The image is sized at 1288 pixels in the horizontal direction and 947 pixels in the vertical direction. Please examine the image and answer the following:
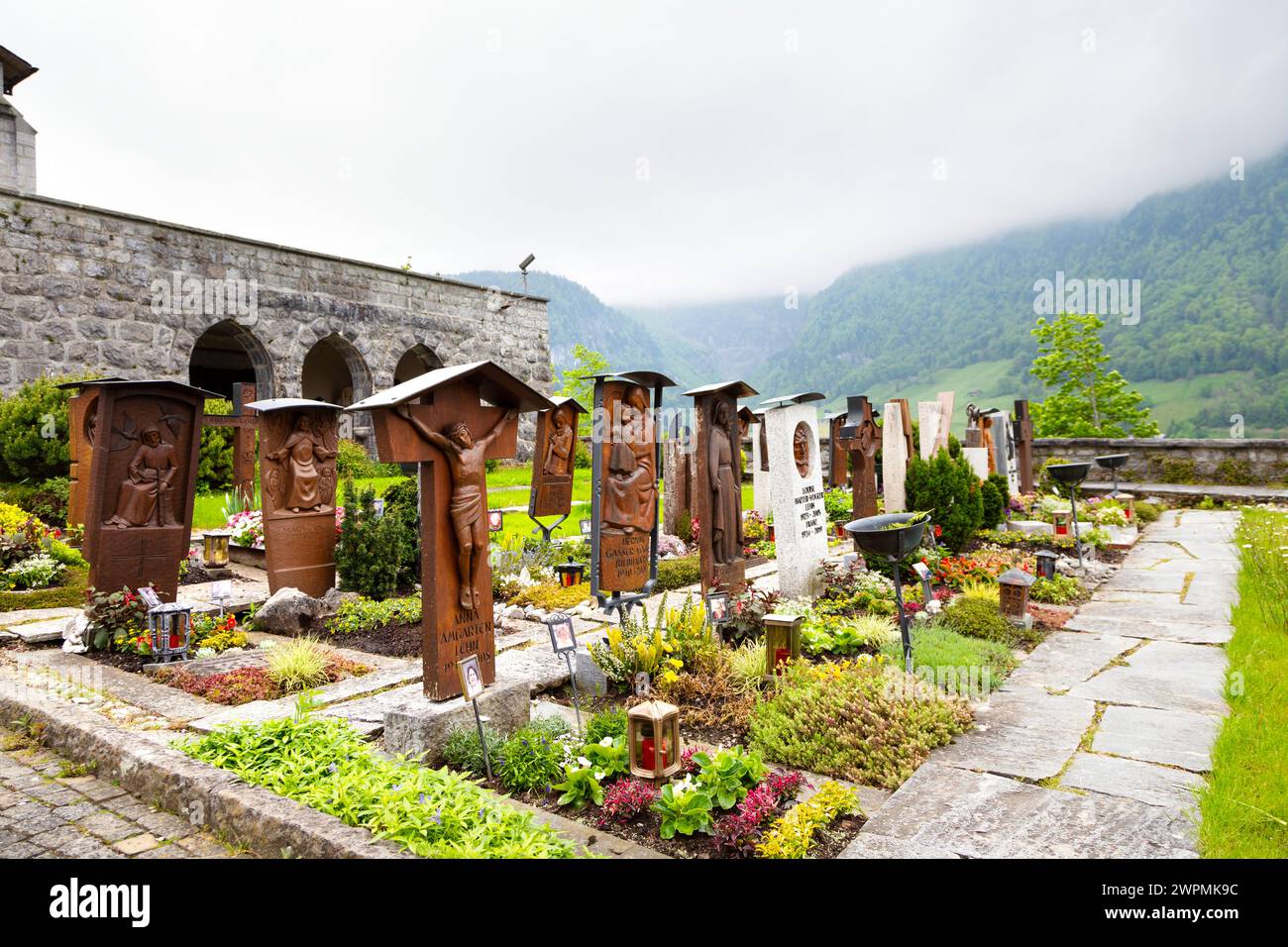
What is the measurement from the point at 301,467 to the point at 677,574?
4461 millimetres

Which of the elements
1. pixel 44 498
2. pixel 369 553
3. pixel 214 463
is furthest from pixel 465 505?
pixel 214 463

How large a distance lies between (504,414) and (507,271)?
6202 inches

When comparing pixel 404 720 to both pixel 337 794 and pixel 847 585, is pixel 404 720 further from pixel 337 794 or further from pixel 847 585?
pixel 847 585

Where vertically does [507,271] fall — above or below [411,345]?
above

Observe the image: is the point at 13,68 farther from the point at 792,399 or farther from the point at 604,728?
the point at 604,728

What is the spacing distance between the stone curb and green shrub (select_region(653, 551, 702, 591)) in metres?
5.74

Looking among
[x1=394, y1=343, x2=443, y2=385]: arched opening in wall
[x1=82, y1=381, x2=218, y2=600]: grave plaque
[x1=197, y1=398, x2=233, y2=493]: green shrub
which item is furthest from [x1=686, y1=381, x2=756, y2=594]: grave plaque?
[x1=394, y1=343, x2=443, y2=385]: arched opening in wall

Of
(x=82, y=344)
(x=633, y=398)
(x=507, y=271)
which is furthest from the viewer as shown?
(x=507, y=271)

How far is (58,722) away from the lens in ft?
14.3

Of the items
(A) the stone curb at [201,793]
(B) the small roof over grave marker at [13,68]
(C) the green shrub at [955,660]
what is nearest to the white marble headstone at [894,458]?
(C) the green shrub at [955,660]

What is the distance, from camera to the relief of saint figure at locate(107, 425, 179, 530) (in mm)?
7023

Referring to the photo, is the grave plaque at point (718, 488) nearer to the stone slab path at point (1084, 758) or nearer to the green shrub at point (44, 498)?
the stone slab path at point (1084, 758)

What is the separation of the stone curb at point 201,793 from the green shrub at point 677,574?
5.74 metres
